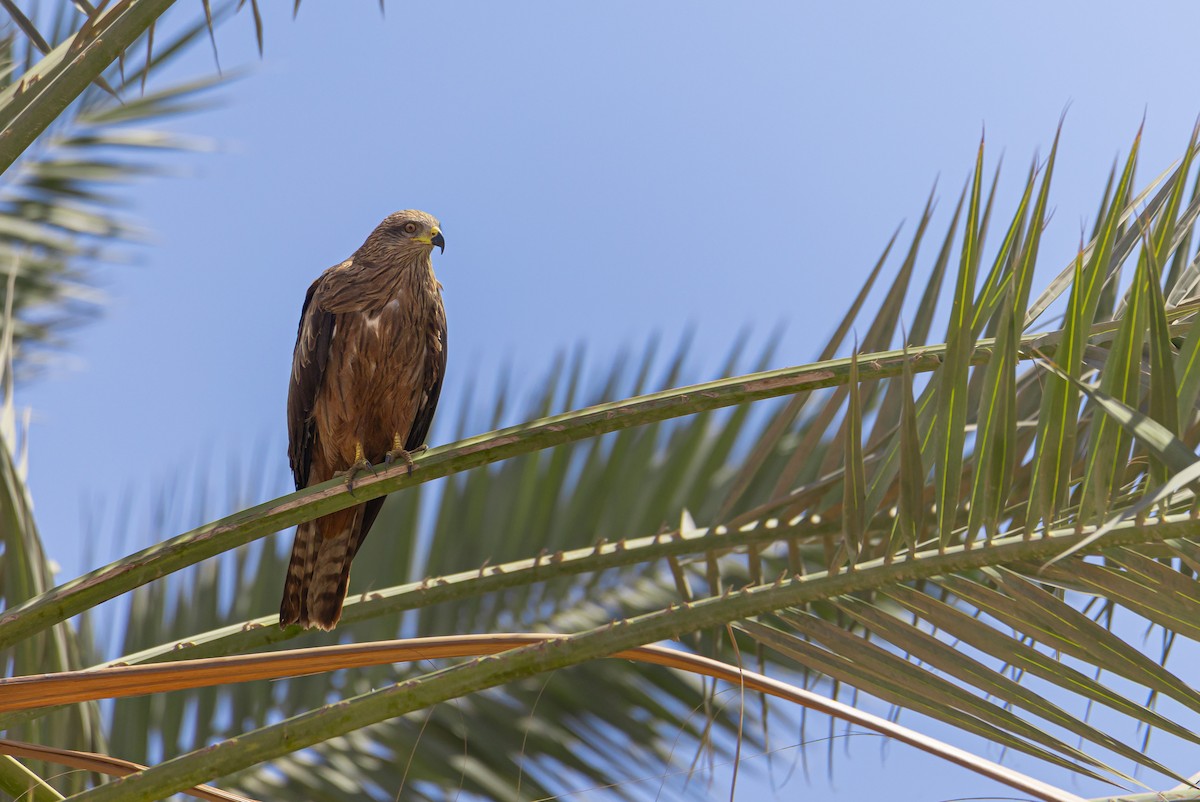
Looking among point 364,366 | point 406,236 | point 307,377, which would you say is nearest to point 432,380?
point 364,366

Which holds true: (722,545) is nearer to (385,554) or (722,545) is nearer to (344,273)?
(385,554)

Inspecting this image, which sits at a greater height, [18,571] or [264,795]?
[18,571]

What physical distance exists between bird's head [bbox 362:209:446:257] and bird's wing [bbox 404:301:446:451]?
0.83 ft

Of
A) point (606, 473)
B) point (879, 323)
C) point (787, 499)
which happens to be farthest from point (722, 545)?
point (606, 473)

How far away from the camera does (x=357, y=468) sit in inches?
113

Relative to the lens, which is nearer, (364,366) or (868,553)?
(868,553)

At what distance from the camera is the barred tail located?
A: 9.59ft

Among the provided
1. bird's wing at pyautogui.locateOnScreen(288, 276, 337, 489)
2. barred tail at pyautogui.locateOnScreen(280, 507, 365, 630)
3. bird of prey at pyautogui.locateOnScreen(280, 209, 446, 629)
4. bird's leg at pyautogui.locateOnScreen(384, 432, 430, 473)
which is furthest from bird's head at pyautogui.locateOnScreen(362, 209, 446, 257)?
barred tail at pyautogui.locateOnScreen(280, 507, 365, 630)

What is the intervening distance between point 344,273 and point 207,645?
1708mm

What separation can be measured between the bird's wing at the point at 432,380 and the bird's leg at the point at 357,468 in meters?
0.19

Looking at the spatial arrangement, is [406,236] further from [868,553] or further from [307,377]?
[868,553]

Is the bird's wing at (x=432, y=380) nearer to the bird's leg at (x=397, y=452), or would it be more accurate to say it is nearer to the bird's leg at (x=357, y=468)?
the bird's leg at (x=397, y=452)

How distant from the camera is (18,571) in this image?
2340 mm

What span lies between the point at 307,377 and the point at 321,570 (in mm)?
742
